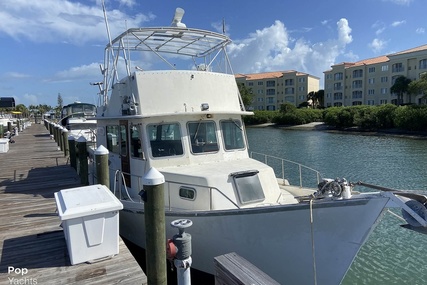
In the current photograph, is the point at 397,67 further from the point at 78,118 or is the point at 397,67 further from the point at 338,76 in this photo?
the point at 78,118

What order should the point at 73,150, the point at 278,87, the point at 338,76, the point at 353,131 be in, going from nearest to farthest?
the point at 73,150
the point at 353,131
the point at 338,76
the point at 278,87

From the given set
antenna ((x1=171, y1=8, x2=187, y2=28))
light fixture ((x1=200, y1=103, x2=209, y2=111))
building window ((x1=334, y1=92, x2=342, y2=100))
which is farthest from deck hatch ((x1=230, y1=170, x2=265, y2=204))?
building window ((x1=334, y1=92, x2=342, y2=100))

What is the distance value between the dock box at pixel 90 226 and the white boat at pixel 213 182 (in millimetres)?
1532

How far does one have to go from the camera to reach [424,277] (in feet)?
25.6

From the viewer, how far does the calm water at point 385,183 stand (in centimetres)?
803

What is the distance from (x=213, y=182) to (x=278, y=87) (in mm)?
89676

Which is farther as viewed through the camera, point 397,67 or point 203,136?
point 397,67

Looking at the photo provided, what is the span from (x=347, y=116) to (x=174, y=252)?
5747cm

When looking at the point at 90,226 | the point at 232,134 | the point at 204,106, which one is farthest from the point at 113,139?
the point at 90,226

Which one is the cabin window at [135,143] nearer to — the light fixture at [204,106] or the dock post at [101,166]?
the dock post at [101,166]

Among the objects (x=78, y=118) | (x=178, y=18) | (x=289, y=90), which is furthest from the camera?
(x=289, y=90)

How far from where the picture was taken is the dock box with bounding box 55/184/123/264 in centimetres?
436

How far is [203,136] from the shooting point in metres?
7.30

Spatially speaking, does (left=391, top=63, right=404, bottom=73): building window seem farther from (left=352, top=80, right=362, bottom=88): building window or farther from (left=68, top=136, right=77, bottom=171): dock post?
(left=68, top=136, right=77, bottom=171): dock post
